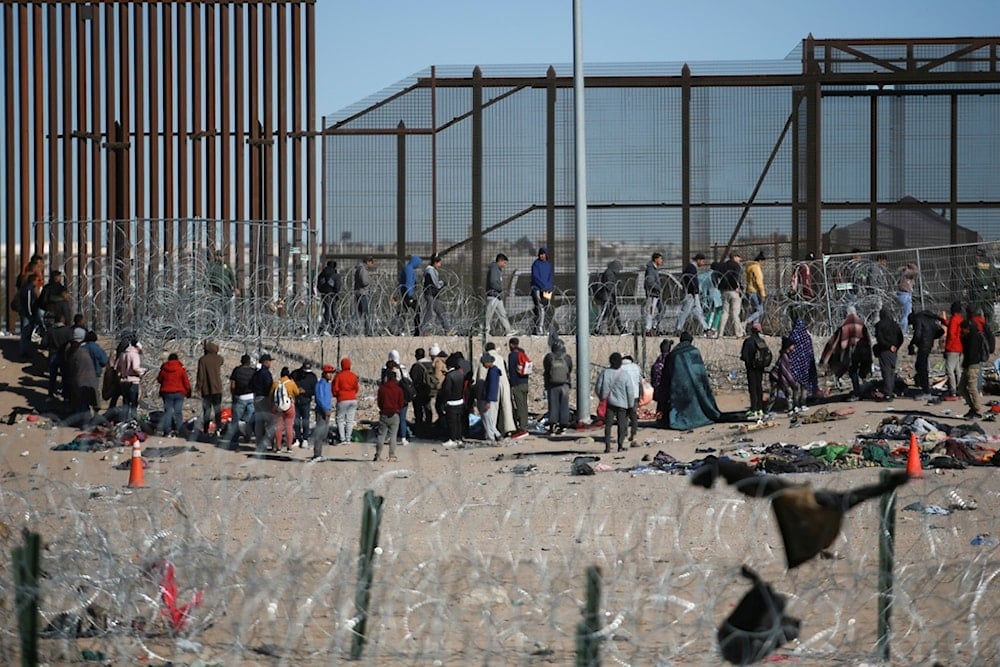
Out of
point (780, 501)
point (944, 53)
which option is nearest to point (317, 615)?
point (780, 501)

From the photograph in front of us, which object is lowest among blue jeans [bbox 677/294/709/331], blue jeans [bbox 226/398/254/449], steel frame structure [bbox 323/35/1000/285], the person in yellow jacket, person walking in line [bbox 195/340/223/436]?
blue jeans [bbox 226/398/254/449]

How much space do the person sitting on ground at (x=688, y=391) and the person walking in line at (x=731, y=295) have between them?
4.02m

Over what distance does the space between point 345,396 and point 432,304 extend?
4.32 m

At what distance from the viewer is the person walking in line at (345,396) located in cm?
1684

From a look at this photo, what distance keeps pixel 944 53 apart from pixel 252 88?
1073 cm

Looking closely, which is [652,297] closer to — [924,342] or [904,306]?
[904,306]

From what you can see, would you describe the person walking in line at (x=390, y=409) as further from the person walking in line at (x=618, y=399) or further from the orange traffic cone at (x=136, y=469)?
the orange traffic cone at (x=136, y=469)

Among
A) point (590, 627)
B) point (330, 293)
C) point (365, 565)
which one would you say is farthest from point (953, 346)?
point (590, 627)

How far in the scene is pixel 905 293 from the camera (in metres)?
21.2

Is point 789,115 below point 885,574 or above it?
above

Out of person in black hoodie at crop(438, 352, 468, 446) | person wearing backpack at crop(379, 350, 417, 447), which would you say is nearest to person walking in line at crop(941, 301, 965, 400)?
person in black hoodie at crop(438, 352, 468, 446)

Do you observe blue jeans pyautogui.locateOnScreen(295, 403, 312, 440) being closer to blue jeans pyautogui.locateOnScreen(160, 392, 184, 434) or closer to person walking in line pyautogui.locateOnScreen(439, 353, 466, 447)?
blue jeans pyautogui.locateOnScreen(160, 392, 184, 434)

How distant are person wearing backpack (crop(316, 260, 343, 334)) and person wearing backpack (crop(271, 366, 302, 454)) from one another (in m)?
3.38

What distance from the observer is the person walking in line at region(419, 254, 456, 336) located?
2108 cm
